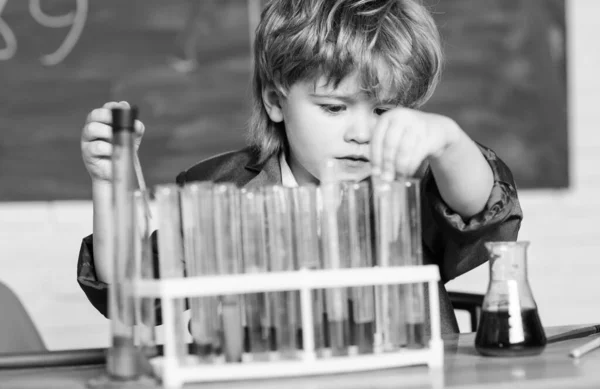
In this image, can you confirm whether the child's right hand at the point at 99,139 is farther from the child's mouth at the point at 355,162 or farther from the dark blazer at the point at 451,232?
the child's mouth at the point at 355,162

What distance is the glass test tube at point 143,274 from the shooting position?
2.68 feet

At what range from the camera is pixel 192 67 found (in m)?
2.40

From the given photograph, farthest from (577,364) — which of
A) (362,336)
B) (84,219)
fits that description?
(84,219)

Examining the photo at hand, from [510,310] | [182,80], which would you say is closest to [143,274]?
[510,310]

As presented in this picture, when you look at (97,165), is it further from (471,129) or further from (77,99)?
(471,129)

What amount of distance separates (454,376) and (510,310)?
117mm

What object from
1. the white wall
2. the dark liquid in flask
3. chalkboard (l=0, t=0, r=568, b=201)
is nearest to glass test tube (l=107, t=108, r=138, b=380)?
the dark liquid in flask

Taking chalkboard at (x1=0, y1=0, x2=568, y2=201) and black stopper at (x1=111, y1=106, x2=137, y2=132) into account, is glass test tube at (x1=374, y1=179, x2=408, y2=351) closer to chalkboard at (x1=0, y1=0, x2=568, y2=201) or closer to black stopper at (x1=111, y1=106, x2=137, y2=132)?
black stopper at (x1=111, y1=106, x2=137, y2=132)

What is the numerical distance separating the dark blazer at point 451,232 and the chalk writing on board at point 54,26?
45.6 inches

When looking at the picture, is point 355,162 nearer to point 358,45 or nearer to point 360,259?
point 358,45

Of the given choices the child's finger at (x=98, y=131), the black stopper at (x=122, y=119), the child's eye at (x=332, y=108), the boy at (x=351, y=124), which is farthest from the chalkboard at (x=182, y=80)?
the black stopper at (x=122, y=119)

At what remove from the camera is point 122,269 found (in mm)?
792

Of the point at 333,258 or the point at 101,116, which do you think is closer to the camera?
the point at 333,258

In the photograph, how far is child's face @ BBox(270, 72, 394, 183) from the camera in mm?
1169
